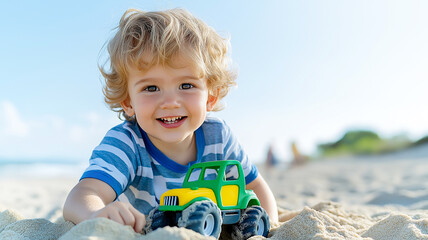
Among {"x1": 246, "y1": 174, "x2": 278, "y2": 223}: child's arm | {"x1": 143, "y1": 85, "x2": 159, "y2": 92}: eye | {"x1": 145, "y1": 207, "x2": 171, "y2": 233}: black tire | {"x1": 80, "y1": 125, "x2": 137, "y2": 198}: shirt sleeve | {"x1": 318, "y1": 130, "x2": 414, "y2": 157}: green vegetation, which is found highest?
{"x1": 143, "y1": 85, "x2": 159, "y2": 92}: eye

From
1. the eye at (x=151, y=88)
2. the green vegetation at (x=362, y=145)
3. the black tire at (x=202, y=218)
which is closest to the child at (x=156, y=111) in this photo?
the eye at (x=151, y=88)

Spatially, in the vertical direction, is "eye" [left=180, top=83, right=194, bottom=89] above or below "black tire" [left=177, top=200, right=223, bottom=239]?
above

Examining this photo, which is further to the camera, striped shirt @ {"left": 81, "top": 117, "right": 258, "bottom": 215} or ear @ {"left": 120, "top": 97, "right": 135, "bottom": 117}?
ear @ {"left": 120, "top": 97, "right": 135, "bottom": 117}

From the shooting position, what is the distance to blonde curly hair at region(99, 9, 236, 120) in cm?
239

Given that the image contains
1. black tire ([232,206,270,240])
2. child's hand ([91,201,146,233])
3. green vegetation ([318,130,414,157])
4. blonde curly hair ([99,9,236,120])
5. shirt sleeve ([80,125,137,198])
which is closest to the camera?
child's hand ([91,201,146,233])

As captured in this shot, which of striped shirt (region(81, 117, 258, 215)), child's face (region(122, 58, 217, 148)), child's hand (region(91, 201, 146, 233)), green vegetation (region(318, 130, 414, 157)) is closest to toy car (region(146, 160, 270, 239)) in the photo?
child's hand (region(91, 201, 146, 233))

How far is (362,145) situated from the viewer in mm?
20422

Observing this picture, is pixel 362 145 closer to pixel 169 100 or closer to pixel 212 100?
pixel 212 100

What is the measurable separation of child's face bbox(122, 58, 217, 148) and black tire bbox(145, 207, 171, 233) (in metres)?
0.62

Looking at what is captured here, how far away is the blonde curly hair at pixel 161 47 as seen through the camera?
7.83 feet

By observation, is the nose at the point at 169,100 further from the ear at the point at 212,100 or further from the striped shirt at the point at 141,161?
the ear at the point at 212,100

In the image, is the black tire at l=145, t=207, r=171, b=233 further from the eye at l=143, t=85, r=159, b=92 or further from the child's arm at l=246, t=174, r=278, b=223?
the child's arm at l=246, t=174, r=278, b=223

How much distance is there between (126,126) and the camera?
8.94 ft

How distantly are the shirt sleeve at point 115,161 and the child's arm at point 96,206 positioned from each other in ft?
0.14
